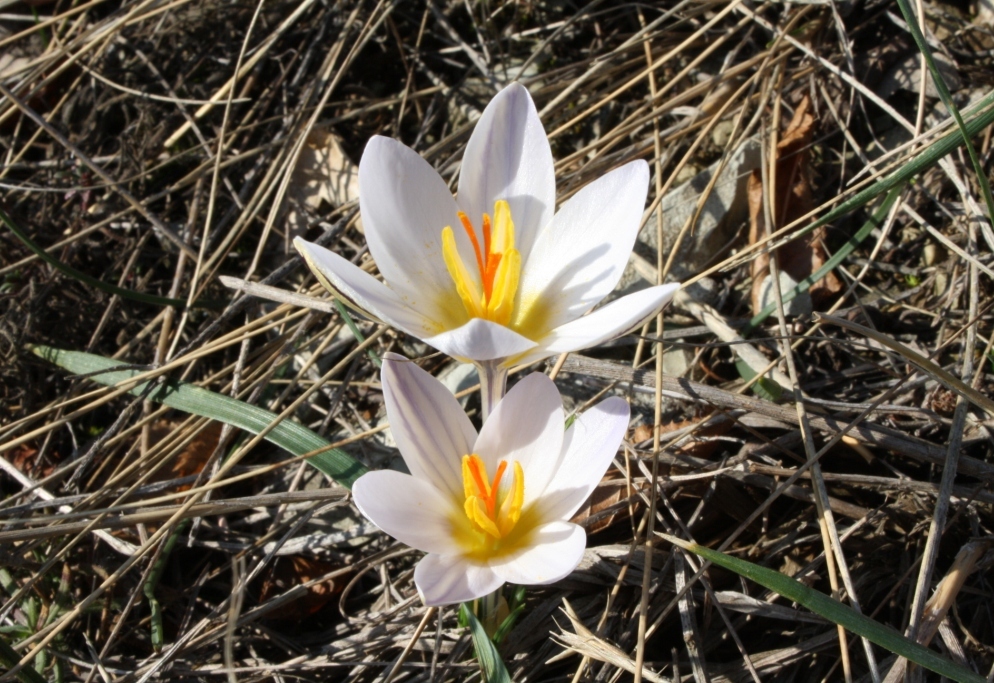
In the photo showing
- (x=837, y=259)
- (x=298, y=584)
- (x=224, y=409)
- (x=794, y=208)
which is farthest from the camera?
(x=794, y=208)

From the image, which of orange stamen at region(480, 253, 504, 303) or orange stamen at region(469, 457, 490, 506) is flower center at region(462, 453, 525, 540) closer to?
orange stamen at region(469, 457, 490, 506)

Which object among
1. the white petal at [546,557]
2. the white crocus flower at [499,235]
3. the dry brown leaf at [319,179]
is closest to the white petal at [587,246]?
the white crocus flower at [499,235]

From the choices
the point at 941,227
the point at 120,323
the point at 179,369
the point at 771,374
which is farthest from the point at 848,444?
the point at 120,323

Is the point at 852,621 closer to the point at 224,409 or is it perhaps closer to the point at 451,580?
the point at 451,580

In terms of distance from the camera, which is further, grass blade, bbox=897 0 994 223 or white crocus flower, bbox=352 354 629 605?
grass blade, bbox=897 0 994 223

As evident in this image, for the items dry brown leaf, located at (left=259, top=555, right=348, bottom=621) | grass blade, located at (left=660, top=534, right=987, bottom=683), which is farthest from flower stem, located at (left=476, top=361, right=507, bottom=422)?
dry brown leaf, located at (left=259, top=555, right=348, bottom=621)

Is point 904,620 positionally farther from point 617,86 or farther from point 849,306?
point 617,86

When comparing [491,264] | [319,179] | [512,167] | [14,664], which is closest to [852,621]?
[491,264]
